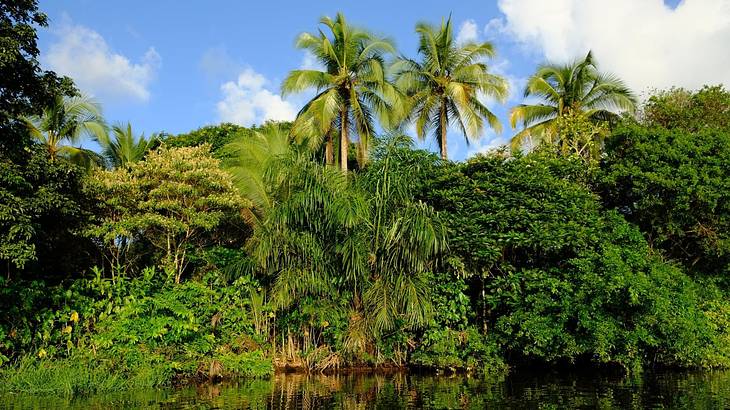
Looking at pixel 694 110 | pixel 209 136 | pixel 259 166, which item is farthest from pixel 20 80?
pixel 694 110

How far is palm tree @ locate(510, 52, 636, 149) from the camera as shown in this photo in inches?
1040

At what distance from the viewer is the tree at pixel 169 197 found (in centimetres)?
1609

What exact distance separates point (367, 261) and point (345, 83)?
10361mm

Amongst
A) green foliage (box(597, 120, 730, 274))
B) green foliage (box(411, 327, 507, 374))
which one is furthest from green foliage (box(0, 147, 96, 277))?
green foliage (box(597, 120, 730, 274))

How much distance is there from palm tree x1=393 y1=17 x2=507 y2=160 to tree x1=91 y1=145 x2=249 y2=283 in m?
10.8

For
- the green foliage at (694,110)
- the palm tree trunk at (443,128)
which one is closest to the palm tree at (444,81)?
the palm tree trunk at (443,128)

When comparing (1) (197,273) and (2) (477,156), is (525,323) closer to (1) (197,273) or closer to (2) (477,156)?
(2) (477,156)

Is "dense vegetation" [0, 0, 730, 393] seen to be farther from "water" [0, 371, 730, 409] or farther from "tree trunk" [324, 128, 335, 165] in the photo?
"tree trunk" [324, 128, 335, 165]

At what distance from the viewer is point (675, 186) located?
55.0 feet

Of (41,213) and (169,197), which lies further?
(169,197)

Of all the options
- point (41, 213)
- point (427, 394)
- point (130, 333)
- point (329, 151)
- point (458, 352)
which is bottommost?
point (427, 394)

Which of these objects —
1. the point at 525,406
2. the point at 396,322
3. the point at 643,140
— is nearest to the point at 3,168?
the point at 396,322

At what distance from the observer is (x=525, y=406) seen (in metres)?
10.7

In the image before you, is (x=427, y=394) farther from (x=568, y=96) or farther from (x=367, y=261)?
(x=568, y=96)
